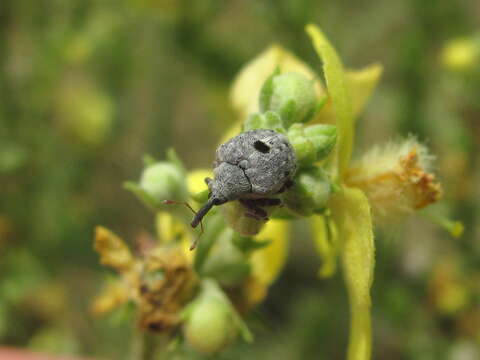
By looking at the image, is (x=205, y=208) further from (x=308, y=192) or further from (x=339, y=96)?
(x=339, y=96)

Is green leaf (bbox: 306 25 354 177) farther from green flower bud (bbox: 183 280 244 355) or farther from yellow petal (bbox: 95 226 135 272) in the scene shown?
yellow petal (bbox: 95 226 135 272)

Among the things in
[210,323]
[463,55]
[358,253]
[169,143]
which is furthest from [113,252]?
[169,143]

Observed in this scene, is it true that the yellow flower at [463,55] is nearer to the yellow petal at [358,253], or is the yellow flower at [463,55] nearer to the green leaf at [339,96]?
the green leaf at [339,96]

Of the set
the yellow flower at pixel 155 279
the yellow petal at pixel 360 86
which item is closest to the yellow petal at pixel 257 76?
the yellow petal at pixel 360 86

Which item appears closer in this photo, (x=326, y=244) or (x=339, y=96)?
(x=339, y=96)

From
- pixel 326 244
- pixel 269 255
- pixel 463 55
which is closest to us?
pixel 326 244

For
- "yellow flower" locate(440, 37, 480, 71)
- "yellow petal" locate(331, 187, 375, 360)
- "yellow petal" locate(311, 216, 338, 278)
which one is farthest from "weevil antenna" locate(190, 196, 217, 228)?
"yellow flower" locate(440, 37, 480, 71)

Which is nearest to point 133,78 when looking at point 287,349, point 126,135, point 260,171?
point 126,135

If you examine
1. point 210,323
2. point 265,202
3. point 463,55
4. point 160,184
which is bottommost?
point 210,323
